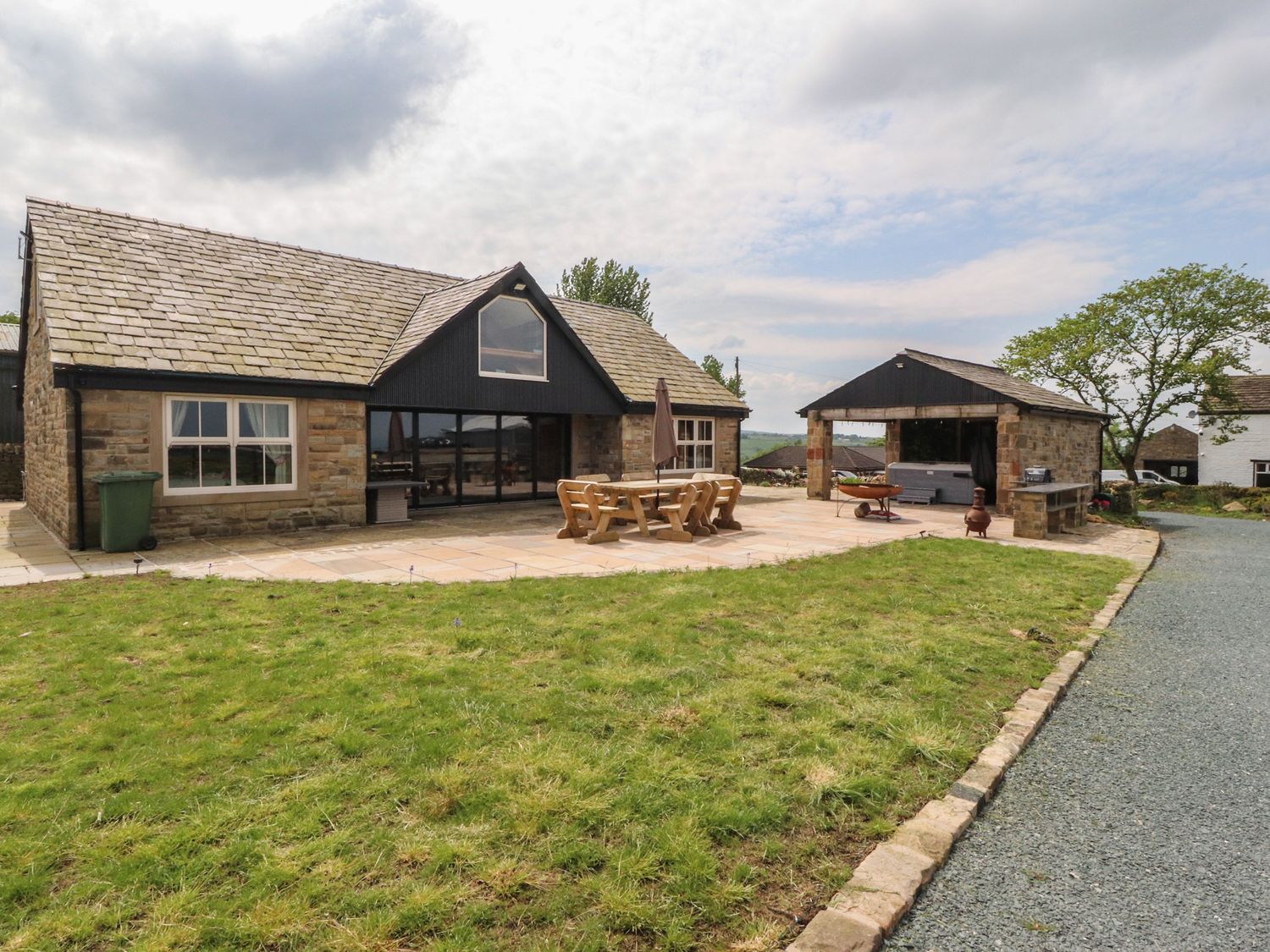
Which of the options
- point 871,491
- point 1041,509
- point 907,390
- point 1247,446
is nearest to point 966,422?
point 907,390

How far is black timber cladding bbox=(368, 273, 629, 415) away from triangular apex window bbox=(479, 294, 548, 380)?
146 millimetres

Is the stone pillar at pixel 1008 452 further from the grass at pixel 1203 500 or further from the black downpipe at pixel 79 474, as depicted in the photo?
the black downpipe at pixel 79 474

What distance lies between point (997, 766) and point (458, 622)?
405 centimetres

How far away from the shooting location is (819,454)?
19.1 metres

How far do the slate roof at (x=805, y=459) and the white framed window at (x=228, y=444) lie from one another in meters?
24.6

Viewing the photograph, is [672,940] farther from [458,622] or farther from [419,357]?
[419,357]

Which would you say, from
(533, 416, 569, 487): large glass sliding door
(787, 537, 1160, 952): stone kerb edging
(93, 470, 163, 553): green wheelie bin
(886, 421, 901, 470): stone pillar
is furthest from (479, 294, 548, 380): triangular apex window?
(787, 537, 1160, 952): stone kerb edging

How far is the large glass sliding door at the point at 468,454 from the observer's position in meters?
14.4

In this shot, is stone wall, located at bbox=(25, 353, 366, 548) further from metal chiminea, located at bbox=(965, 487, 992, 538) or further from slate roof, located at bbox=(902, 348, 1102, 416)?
slate roof, located at bbox=(902, 348, 1102, 416)

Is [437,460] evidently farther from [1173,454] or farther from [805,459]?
[1173,454]

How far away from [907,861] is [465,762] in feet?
6.63

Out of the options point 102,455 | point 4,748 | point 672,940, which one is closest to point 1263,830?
point 672,940

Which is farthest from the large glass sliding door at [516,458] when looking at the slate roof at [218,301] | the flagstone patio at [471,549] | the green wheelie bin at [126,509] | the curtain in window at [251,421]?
the green wheelie bin at [126,509]

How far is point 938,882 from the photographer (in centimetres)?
266
